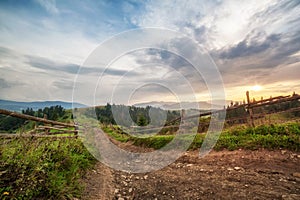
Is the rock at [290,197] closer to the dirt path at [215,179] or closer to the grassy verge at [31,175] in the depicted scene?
the dirt path at [215,179]

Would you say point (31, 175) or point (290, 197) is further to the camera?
point (290, 197)

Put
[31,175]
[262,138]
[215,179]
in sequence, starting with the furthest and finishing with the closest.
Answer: [262,138], [215,179], [31,175]

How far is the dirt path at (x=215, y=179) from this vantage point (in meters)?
4.05

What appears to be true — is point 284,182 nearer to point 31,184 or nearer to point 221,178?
point 221,178

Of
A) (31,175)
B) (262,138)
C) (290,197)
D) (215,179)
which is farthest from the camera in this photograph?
(262,138)

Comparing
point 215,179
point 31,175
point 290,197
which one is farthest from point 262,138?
point 31,175

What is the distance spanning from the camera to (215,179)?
4844 millimetres

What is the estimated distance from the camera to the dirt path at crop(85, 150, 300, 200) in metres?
4.05

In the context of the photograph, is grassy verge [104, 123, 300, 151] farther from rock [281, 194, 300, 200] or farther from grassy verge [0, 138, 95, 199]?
grassy verge [0, 138, 95, 199]

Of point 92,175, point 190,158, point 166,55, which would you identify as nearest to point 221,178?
point 190,158

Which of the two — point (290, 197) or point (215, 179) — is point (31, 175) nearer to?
point (215, 179)

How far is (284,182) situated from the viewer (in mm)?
4309

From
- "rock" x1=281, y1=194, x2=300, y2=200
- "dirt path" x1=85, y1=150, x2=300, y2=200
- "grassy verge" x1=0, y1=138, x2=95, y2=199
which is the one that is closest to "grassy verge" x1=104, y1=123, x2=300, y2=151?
"dirt path" x1=85, y1=150, x2=300, y2=200

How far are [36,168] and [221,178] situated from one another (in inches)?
155
